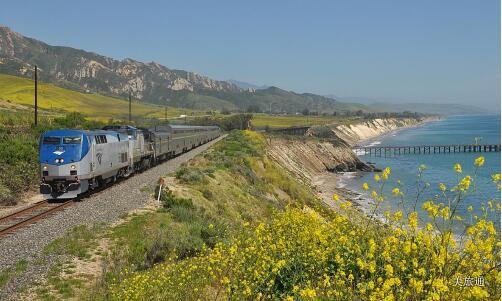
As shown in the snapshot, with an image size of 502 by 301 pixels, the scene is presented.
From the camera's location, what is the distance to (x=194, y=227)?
1702 centimetres

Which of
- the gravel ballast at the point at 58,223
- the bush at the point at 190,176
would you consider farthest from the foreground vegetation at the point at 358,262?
the bush at the point at 190,176

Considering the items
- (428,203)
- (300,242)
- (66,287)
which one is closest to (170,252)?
(66,287)

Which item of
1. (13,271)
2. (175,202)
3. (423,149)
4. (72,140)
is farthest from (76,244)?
(423,149)

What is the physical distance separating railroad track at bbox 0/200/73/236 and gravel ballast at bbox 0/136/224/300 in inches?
15.9

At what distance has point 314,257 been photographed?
8.27 m

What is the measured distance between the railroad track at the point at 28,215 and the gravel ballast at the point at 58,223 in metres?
0.40

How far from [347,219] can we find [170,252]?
22.9ft

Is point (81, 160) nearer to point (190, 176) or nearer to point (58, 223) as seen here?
point (58, 223)

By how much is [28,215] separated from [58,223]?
2.49 meters

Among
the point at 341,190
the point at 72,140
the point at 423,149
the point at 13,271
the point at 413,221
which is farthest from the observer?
the point at 423,149

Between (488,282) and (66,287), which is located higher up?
(488,282)

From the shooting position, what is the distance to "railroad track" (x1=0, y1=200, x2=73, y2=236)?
1770cm

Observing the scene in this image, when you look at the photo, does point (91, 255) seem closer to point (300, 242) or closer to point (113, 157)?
point (300, 242)

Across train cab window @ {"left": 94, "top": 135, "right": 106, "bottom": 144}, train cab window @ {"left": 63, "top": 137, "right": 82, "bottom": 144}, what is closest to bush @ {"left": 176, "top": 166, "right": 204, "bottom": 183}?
train cab window @ {"left": 94, "top": 135, "right": 106, "bottom": 144}
